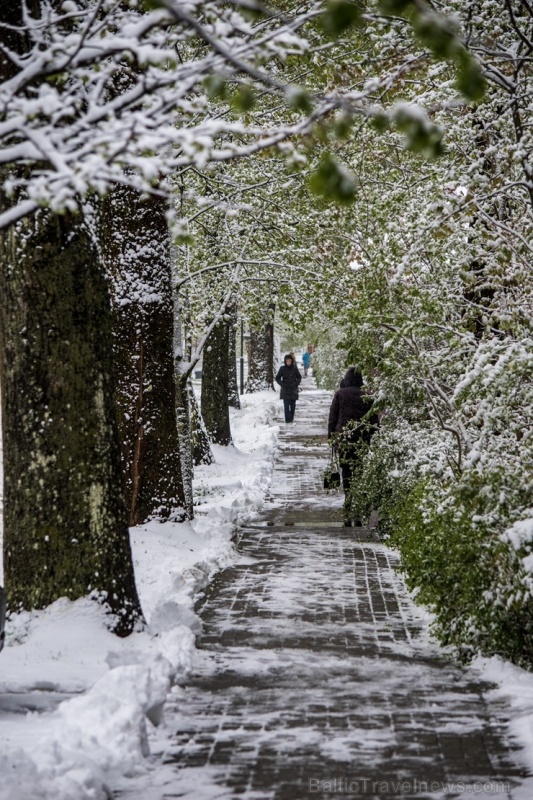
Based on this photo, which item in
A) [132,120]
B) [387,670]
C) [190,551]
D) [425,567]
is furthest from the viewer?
[190,551]

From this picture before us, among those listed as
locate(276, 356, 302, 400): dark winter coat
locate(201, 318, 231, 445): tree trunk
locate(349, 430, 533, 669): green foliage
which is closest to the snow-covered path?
locate(349, 430, 533, 669): green foliage

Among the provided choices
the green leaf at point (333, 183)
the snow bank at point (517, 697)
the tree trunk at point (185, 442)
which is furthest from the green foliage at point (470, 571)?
the tree trunk at point (185, 442)

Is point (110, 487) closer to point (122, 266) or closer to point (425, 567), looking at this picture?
point (425, 567)

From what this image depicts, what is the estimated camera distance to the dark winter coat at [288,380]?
94.6 ft

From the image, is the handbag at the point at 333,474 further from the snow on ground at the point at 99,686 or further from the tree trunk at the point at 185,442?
the snow on ground at the point at 99,686

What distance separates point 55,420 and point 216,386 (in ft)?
42.5

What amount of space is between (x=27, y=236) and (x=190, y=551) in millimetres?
4385

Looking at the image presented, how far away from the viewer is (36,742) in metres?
4.91

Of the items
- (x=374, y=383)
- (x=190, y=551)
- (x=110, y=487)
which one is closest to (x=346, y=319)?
(x=374, y=383)

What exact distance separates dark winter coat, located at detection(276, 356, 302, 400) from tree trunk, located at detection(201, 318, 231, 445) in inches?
340

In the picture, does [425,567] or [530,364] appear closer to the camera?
[530,364]

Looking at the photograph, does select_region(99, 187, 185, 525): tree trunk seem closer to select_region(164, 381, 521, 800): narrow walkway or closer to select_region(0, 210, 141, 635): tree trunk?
select_region(164, 381, 521, 800): narrow walkway

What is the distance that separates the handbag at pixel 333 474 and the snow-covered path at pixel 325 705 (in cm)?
347

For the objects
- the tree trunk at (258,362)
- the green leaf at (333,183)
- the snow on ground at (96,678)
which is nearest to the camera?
the green leaf at (333,183)
